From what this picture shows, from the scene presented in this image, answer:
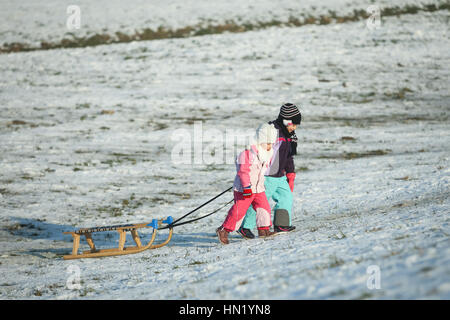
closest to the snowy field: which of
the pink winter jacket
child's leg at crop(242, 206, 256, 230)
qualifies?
child's leg at crop(242, 206, 256, 230)

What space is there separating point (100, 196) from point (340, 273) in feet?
30.5

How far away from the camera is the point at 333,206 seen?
10469mm

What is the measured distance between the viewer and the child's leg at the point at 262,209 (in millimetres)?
7629

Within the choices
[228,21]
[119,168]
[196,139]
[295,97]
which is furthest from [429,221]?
[228,21]

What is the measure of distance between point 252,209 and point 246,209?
0.26 meters

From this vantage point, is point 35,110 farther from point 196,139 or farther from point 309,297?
point 309,297

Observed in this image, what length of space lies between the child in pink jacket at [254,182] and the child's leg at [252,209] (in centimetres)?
14

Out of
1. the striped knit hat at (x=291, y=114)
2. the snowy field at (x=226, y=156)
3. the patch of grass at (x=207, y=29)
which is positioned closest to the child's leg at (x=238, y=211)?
the snowy field at (x=226, y=156)

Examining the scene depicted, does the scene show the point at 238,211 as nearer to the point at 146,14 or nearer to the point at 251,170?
the point at 251,170

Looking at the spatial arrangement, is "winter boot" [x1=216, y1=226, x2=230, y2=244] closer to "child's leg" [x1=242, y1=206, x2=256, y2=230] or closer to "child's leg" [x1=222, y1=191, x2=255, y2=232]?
"child's leg" [x1=222, y1=191, x2=255, y2=232]

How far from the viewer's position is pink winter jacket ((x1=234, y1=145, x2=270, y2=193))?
7320 millimetres

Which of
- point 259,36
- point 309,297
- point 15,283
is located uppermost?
point 259,36

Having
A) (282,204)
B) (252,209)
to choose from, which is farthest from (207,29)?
(282,204)

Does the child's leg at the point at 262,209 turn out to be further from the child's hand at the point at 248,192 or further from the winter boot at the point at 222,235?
the winter boot at the point at 222,235
